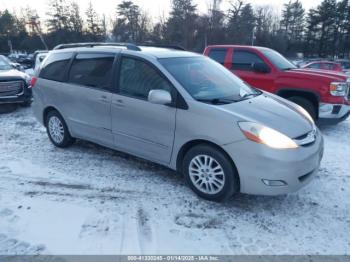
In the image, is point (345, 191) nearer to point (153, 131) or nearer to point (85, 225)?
point (153, 131)

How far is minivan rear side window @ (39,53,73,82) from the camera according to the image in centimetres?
482

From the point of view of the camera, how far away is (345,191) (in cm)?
373

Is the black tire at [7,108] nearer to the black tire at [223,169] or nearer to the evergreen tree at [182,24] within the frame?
the black tire at [223,169]

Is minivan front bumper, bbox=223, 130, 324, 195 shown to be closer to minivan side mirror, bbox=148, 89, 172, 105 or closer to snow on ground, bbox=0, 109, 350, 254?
snow on ground, bbox=0, 109, 350, 254

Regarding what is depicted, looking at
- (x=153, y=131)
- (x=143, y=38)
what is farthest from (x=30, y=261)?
(x=143, y=38)

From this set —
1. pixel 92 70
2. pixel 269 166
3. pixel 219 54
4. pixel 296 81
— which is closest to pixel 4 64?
pixel 92 70

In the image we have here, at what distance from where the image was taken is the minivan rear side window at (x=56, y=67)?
4824 mm

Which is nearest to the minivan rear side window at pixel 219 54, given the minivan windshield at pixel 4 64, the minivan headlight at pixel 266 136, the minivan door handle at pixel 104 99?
the minivan door handle at pixel 104 99

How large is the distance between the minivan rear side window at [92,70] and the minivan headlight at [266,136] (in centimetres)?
220

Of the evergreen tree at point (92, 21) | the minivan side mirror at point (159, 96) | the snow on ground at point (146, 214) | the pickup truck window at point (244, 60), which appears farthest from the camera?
the evergreen tree at point (92, 21)

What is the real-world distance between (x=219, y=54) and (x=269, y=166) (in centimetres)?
529

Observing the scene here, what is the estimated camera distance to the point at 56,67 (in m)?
4.98

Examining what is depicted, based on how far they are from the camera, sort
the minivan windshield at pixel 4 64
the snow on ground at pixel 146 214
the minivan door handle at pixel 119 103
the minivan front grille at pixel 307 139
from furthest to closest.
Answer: the minivan windshield at pixel 4 64 → the minivan door handle at pixel 119 103 → the minivan front grille at pixel 307 139 → the snow on ground at pixel 146 214

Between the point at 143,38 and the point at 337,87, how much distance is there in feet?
160
